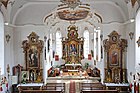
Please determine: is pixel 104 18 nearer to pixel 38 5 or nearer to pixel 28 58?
pixel 38 5

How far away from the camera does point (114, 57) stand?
19.8m

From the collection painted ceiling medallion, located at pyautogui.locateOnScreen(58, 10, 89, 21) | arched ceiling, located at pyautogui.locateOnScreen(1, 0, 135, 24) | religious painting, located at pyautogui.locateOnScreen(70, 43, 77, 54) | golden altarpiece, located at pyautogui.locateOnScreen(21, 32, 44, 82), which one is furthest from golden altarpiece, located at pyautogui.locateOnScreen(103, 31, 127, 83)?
religious painting, located at pyautogui.locateOnScreen(70, 43, 77, 54)

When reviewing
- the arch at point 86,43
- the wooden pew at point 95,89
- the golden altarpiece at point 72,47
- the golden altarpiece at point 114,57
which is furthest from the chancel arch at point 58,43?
the golden altarpiece at point 114,57

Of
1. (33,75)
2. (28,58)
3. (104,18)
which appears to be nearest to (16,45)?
(28,58)

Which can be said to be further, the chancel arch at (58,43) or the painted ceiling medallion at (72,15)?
the chancel arch at (58,43)

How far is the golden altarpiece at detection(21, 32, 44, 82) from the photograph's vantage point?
19.9 m

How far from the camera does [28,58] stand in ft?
65.6

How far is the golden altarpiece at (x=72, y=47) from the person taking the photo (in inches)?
1251

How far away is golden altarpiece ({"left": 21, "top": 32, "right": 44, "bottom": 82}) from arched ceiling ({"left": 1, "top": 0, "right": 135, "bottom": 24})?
4.42 feet

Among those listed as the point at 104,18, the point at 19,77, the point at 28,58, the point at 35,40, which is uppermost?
the point at 104,18

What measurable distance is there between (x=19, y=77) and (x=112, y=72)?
675 cm

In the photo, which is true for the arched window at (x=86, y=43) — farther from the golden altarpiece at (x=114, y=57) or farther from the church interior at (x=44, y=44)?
the golden altarpiece at (x=114, y=57)

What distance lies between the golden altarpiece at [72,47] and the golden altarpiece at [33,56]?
11.8 metres

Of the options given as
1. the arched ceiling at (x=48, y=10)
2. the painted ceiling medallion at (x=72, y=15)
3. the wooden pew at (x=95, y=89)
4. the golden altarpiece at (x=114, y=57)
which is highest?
the painted ceiling medallion at (x=72, y=15)
